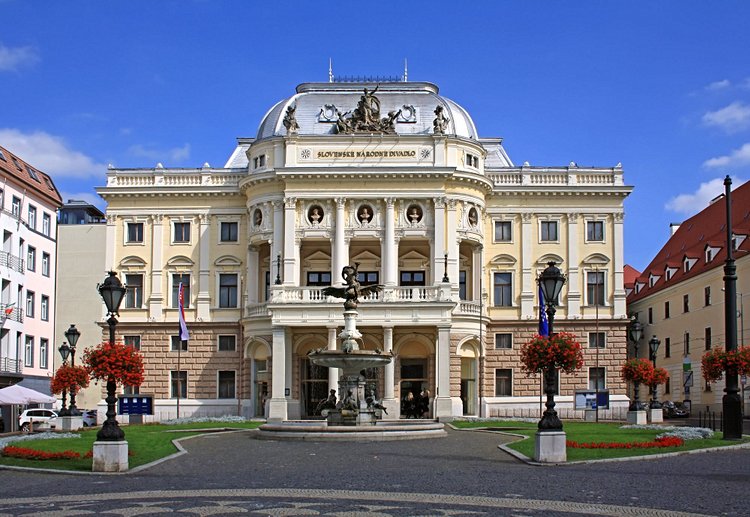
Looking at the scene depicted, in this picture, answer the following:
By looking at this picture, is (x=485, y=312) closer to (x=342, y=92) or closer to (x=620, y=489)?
(x=342, y=92)

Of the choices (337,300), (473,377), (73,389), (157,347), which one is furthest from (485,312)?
(73,389)

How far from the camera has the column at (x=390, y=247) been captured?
6219 centimetres

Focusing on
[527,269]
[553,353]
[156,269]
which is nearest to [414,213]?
[527,269]

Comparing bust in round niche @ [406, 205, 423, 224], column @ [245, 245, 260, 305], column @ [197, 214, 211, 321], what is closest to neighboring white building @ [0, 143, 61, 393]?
column @ [197, 214, 211, 321]

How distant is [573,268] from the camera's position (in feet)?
220

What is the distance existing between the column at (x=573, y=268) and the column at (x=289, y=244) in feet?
58.1

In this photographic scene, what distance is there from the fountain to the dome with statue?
71.8ft

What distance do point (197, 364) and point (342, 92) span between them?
1987 centimetres

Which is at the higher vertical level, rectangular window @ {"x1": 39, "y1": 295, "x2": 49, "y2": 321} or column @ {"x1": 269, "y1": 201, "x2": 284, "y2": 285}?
column @ {"x1": 269, "y1": 201, "x2": 284, "y2": 285}

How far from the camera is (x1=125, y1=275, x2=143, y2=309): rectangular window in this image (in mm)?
67438

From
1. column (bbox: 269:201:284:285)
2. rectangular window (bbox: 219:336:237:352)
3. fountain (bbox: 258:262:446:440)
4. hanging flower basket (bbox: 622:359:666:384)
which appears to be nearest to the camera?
fountain (bbox: 258:262:446:440)

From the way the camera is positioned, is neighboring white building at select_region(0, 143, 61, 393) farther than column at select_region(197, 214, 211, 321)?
No

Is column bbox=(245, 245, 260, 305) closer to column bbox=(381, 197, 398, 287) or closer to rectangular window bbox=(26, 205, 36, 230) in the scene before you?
column bbox=(381, 197, 398, 287)

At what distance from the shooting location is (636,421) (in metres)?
48.2
